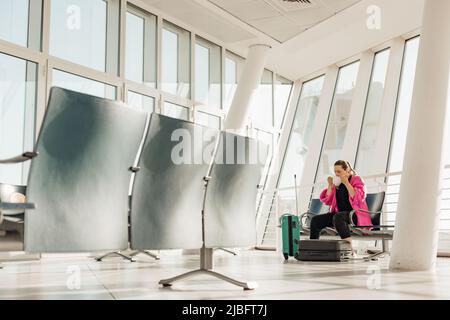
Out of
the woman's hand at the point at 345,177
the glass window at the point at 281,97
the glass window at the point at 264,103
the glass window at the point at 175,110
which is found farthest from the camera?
the glass window at the point at 281,97

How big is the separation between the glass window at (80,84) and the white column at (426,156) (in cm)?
354

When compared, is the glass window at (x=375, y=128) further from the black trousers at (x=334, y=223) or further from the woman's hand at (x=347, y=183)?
the black trousers at (x=334, y=223)

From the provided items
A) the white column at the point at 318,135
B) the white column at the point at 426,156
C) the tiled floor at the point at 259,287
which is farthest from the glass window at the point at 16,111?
the white column at the point at 318,135

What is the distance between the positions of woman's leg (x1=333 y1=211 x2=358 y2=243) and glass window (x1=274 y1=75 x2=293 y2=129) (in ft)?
15.8

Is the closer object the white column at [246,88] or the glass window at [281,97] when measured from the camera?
the white column at [246,88]

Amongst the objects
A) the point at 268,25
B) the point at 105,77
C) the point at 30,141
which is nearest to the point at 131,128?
the point at 30,141

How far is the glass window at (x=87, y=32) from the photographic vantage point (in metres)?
5.56

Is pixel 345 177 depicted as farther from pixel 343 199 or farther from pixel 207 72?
pixel 207 72

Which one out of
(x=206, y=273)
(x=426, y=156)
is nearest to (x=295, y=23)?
(x=426, y=156)

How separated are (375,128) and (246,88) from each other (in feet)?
7.20

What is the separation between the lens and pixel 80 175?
173 cm

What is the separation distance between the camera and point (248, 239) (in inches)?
98.0
